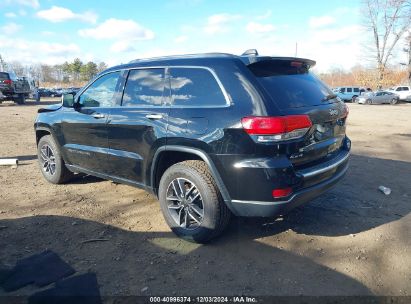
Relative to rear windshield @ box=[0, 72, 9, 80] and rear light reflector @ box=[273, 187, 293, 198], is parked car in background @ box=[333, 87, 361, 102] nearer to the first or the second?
rear windshield @ box=[0, 72, 9, 80]

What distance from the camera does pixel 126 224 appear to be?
416 centimetres

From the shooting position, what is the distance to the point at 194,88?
3574 millimetres

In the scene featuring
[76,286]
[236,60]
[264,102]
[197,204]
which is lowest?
[76,286]

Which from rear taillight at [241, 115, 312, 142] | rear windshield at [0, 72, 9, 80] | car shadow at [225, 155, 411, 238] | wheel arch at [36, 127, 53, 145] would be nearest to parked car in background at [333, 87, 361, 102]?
rear windshield at [0, 72, 9, 80]

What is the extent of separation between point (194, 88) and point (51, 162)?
3283 millimetres

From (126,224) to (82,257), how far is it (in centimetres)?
81

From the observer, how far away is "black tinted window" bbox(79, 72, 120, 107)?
4446 mm

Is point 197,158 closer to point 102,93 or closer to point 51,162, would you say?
point 102,93

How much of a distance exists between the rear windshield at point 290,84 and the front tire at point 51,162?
355 cm

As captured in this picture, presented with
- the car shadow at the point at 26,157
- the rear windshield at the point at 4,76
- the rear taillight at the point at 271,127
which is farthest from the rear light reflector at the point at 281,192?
the rear windshield at the point at 4,76

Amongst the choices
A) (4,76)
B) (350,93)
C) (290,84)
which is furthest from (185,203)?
(350,93)

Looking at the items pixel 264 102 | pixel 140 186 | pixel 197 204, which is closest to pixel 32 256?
pixel 140 186

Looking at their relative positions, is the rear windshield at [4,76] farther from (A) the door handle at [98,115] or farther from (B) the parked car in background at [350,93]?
(B) the parked car in background at [350,93]

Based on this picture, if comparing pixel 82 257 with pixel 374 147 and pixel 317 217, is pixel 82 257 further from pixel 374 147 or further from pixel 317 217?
pixel 374 147
